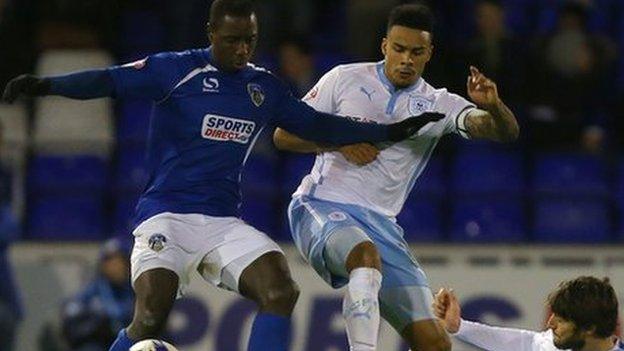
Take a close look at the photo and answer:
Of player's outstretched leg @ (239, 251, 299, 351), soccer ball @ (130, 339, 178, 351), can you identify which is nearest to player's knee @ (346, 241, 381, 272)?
player's outstretched leg @ (239, 251, 299, 351)

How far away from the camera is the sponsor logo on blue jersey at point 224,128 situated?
779 cm

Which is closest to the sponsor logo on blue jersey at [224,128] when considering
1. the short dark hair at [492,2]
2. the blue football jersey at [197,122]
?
the blue football jersey at [197,122]

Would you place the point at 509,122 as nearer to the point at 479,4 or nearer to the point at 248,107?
the point at 248,107

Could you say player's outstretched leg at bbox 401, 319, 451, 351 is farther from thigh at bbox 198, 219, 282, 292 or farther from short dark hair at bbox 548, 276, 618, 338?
short dark hair at bbox 548, 276, 618, 338

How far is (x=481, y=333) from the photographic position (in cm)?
738

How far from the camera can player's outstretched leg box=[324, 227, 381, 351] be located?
7570 mm

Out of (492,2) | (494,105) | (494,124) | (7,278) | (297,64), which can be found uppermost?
(494,105)

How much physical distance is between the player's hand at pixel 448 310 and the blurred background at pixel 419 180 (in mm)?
3939

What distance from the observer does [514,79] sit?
1201 centimetres

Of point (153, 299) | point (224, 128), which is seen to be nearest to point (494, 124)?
point (224, 128)

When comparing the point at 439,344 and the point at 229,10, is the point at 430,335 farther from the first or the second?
the point at 229,10

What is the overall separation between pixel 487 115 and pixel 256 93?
973 millimetres

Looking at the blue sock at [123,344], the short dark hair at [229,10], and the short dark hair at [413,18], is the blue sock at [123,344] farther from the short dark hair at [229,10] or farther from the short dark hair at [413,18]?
the short dark hair at [413,18]

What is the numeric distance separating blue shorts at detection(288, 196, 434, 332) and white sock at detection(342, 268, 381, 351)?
9.6 inches
